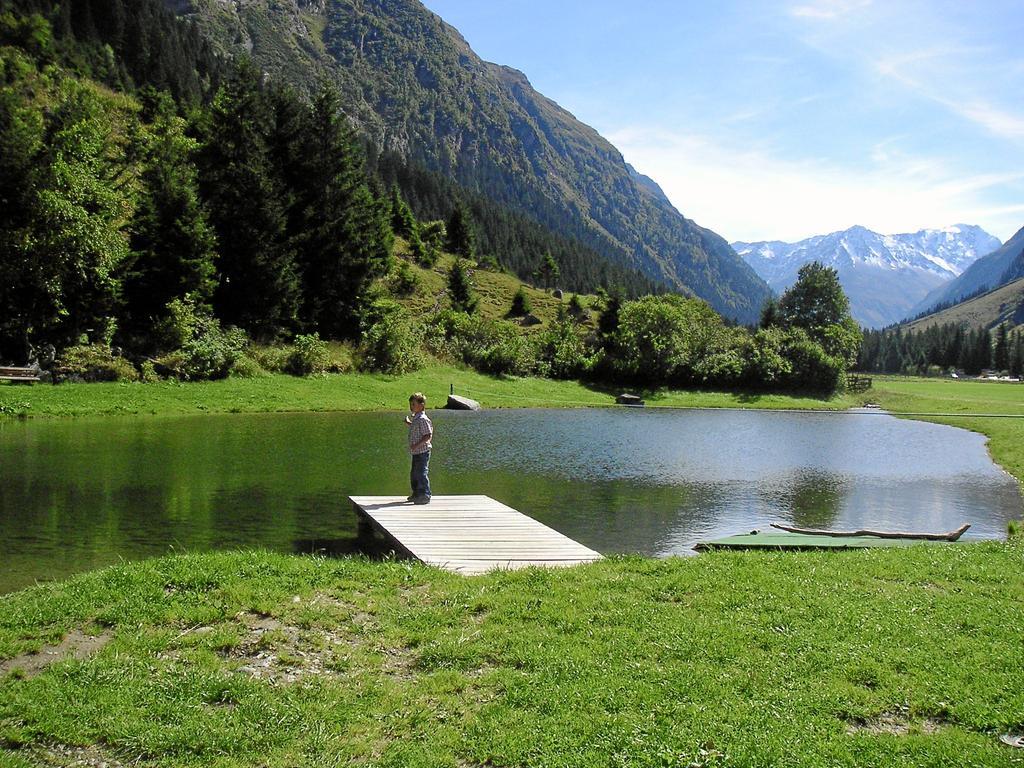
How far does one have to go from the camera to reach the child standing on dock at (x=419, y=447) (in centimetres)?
1524

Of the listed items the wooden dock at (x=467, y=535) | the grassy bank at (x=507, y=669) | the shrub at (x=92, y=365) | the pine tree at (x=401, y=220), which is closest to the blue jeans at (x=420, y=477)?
the wooden dock at (x=467, y=535)

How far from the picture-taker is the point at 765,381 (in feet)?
235

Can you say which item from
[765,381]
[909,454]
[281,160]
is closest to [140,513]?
[909,454]

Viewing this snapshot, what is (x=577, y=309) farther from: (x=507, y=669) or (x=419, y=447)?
(x=507, y=669)

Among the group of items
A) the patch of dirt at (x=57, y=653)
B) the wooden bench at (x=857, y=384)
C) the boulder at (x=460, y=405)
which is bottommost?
the patch of dirt at (x=57, y=653)

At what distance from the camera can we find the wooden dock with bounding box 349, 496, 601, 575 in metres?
11.4

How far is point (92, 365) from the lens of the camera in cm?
3550

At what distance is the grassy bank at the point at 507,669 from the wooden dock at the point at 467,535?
1.27 m

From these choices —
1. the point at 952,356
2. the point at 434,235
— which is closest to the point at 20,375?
the point at 434,235

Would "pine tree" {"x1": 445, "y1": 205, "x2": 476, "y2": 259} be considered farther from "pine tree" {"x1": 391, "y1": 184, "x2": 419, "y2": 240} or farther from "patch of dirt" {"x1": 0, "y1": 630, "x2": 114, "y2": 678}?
"patch of dirt" {"x1": 0, "y1": 630, "x2": 114, "y2": 678}

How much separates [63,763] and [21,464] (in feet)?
56.5

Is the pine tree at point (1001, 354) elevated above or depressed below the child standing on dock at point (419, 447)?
above

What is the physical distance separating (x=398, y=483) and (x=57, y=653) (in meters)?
13.0

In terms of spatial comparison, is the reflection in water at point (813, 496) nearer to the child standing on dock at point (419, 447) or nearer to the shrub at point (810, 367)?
the child standing on dock at point (419, 447)
